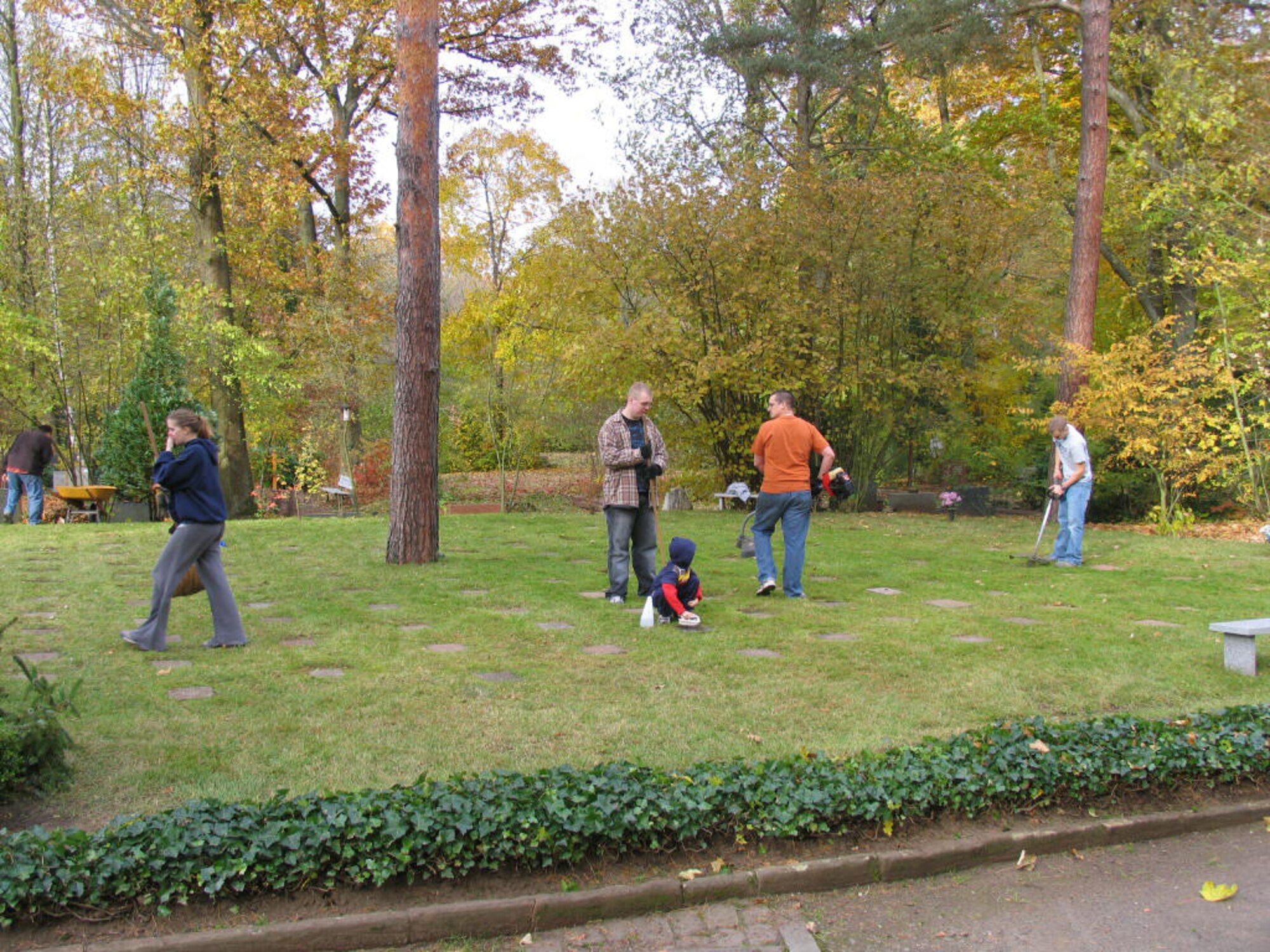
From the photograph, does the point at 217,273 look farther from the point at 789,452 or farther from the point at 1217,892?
the point at 1217,892

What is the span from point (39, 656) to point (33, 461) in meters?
11.0

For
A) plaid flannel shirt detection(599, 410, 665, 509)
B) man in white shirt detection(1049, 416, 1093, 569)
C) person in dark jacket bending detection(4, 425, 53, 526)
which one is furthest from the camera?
person in dark jacket bending detection(4, 425, 53, 526)

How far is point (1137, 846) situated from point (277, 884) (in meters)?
3.12

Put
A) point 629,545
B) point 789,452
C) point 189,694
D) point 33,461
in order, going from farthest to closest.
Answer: point 33,461 < point 629,545 < point 789,452 < point 189,694

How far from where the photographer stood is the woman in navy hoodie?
5.70 m

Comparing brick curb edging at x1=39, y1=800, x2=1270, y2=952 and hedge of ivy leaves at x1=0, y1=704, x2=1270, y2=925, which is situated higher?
hedge of ivy leaves at x1=0, y1=704, x2=1270, y2=925

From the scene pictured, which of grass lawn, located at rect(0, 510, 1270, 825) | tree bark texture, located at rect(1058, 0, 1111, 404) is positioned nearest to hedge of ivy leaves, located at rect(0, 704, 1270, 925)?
grass lawn, located at rect(0, 510, 1270, 825)

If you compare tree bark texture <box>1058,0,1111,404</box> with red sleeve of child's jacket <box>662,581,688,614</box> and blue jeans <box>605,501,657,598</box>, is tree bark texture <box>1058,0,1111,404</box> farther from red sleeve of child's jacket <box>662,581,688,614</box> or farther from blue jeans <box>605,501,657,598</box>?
red sleeve of child's jacket <box>662,581,688,614</box>

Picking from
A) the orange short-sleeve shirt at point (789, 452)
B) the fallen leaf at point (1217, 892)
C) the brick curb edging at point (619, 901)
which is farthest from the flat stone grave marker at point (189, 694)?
the orange short-sleeve shirt at point (789, 452)

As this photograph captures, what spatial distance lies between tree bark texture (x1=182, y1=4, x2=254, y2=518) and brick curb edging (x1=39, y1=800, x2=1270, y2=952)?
15.4 m

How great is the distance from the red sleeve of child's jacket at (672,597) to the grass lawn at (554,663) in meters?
0.16

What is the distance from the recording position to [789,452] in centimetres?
767

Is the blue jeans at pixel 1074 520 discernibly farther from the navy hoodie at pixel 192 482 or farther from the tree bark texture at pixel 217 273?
the tree bark texture at pixel 217 273

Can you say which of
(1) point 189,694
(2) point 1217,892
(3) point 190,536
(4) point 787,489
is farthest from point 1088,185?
(1) point 189,694
